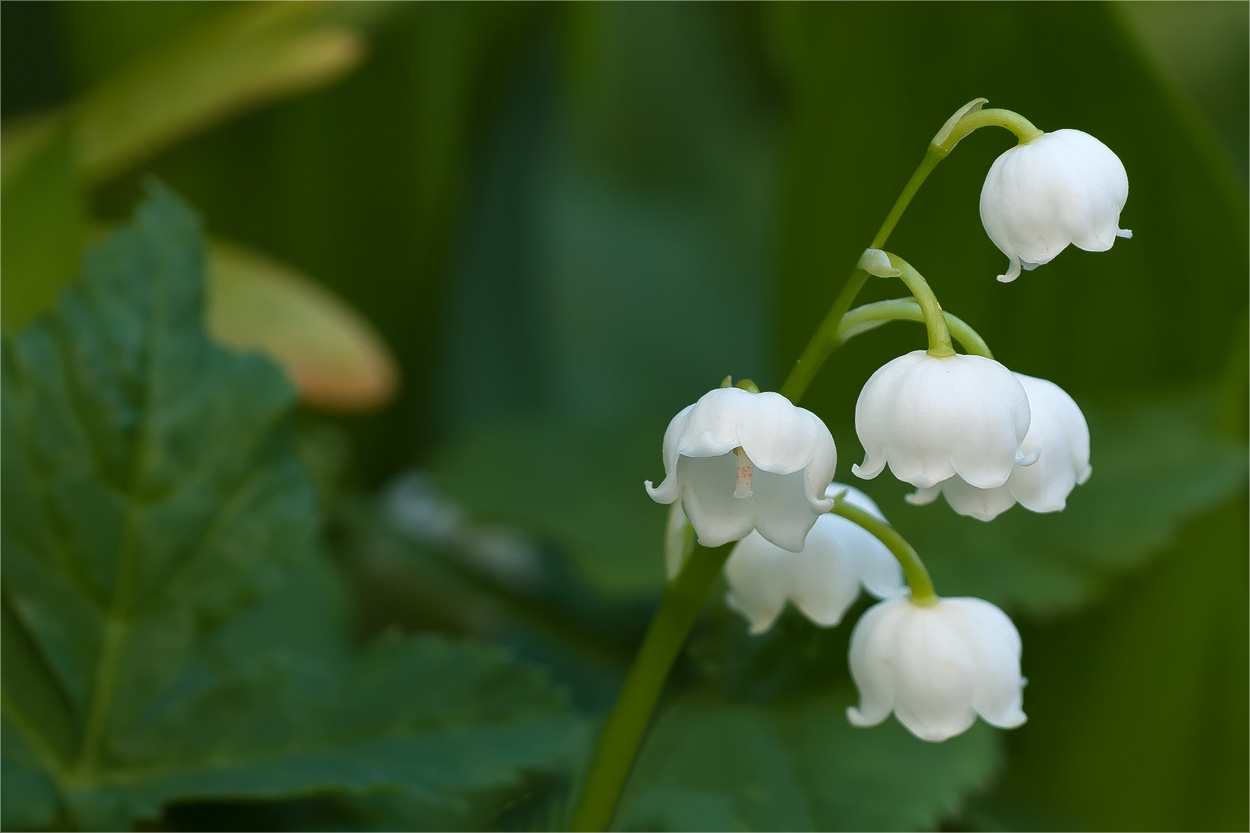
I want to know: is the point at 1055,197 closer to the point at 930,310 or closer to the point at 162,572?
the point at 930,310

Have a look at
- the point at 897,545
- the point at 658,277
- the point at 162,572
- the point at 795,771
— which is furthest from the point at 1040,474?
the point at 658,277

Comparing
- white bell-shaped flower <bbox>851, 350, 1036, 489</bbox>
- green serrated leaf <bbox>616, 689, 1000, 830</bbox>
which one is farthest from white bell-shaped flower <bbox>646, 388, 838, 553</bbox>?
green serrated leaf <bbox>616, 689, 1000, 830</bbox>

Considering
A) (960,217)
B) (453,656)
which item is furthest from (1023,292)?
(453,656)

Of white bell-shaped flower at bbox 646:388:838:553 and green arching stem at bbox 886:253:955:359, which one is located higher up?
green arching stem at bbox 886:253:955:359

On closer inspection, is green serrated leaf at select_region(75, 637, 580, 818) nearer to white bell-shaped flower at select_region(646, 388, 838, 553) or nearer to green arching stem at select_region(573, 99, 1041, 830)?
green arching stem at select_region(573, 99, 1041, 830)

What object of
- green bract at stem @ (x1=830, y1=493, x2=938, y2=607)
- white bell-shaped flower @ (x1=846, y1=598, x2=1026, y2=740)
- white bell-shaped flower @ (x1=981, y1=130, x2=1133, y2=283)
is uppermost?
white bell-shaped flower @ (x1=981, y1=130, x2=1133, y2=283)

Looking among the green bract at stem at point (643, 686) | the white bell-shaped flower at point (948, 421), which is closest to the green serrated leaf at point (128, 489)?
the green bract at stem at point (643, 686)

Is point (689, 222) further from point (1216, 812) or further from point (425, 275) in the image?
point (1216, 812)
